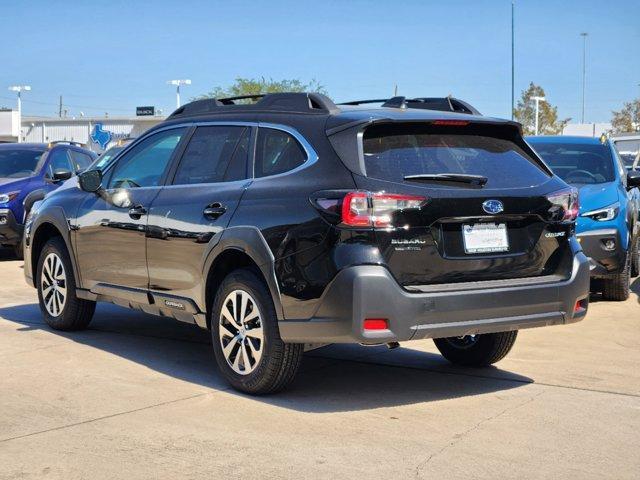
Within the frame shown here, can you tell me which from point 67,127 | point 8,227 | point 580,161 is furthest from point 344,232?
point 67,127

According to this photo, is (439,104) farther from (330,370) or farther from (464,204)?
(330,370)

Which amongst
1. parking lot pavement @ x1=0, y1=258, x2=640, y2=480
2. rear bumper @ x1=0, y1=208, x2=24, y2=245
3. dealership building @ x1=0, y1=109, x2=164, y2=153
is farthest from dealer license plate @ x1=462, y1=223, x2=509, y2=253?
dealership building @ x1=0, y1=109, x2=164, y2=153

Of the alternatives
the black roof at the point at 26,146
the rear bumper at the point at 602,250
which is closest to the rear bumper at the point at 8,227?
the black roof at the point at 26,146

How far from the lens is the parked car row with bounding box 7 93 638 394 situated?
560 cm

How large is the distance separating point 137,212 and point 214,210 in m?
1.03

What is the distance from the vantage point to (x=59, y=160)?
16.3 meters

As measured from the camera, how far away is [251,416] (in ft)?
19.0

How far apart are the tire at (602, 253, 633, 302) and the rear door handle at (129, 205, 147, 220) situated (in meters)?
5.63

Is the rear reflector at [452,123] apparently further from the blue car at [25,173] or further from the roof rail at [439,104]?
the blue car at [25,173]

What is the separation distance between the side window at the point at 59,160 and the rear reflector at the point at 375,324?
1147 centimetres

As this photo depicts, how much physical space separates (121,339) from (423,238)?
11.6 feet

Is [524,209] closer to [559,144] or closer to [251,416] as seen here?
[251,416]

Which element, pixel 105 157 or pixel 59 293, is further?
pixel 105 157

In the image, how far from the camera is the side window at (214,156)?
665cm
